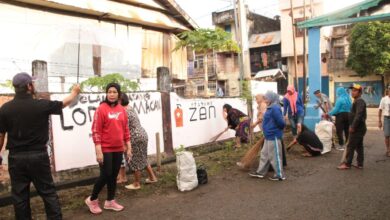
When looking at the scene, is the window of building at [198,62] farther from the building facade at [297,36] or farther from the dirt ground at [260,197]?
the dirt ground at [260,197]

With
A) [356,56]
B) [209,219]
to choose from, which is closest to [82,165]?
[209,219]

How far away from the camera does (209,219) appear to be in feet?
16.5

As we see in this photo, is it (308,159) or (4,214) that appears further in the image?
(308,159)

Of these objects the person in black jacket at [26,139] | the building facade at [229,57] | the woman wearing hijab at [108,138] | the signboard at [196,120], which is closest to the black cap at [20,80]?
the person in black jacket at [26,139]

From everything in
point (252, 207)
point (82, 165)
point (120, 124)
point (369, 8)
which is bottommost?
point (252, 207)

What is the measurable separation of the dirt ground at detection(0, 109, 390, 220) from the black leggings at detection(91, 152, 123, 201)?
0.34 meters

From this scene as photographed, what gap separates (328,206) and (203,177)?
2.38 metres

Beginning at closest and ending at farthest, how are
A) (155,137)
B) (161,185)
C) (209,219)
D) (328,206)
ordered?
(209,219)
(328,206)
(161,185)
(155,137)

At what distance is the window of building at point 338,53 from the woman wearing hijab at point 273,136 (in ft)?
101

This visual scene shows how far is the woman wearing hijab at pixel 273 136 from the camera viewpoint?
7051mm

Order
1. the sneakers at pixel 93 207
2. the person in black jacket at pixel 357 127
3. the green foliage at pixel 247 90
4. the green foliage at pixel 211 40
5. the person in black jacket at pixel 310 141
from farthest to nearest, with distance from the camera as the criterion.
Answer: the green foliage at pixel 211 40
the green foliage at pixel 247 90
the person in black jacket at pixel 310 141
the person in black jacket at pixel 357 127
the sneakers at pixel 93 207

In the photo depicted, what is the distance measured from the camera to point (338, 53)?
35562mm

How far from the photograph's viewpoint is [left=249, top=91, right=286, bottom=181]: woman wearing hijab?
7.05 metres

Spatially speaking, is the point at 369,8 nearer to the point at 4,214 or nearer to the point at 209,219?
the point at 209,219
